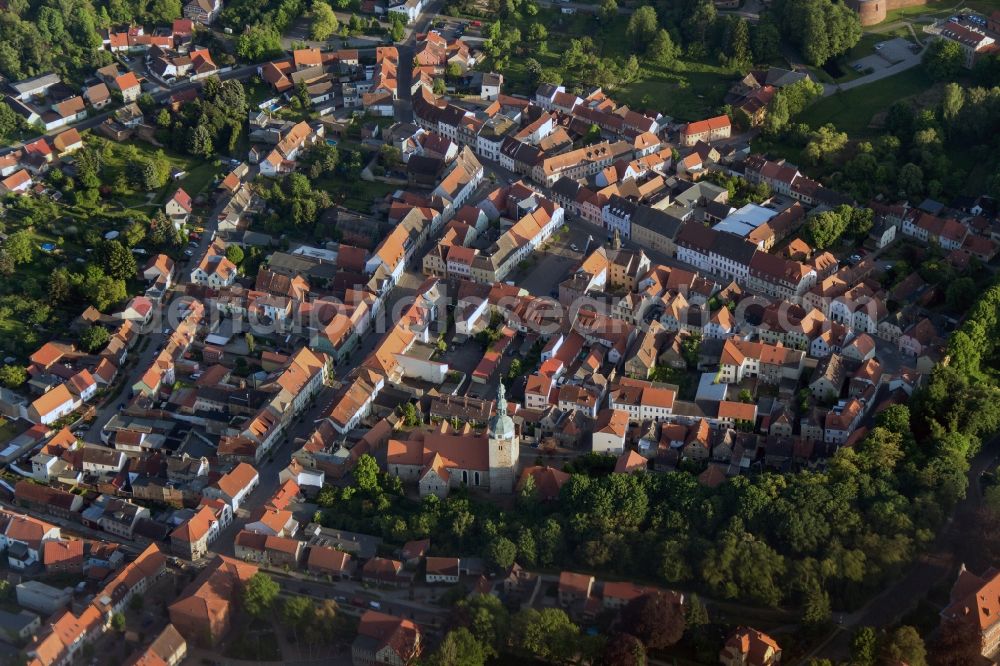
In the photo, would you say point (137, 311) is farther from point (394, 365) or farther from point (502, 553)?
point (502, 553)

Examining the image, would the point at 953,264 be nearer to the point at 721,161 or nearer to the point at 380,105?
the point at 721,161

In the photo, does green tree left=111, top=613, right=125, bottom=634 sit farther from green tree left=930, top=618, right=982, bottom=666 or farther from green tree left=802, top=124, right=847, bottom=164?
green tree left=802, top=124, right=847, bottom=164

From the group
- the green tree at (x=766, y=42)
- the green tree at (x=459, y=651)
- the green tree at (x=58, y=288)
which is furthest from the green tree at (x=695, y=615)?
the green tree at (x=766, y=42)

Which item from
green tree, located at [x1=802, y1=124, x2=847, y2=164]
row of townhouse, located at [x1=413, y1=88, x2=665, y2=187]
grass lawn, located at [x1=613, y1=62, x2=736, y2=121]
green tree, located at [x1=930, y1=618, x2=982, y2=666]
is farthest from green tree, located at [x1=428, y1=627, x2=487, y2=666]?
grass lawn, located at [x1=613, y1=62, x2=736, y2=121]

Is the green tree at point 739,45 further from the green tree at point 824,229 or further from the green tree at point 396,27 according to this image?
the green tree at point 396,27

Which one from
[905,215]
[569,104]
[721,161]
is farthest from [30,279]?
[905,215]

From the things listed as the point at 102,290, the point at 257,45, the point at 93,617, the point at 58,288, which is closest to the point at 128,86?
the point at 257,45
